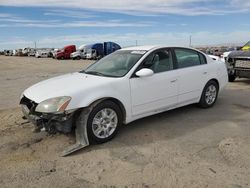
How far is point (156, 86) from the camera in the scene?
4930 millimetres

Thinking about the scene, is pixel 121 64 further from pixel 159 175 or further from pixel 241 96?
pixel 241 96

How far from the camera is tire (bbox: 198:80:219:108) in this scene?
6.05m

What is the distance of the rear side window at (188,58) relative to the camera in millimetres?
5573

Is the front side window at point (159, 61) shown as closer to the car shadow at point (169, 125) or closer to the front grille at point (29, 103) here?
the car shadow at point (169, 125)

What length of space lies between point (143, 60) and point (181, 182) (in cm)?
241

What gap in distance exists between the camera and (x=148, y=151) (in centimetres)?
402

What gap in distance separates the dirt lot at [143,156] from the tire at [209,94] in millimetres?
582

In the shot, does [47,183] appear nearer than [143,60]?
Yes

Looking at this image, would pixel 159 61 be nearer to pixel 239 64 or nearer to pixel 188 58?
pixel 188 58

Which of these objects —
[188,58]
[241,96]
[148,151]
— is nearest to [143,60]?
[188,58]

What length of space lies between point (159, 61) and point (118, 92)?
124cm

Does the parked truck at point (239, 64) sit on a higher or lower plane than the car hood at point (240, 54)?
lower

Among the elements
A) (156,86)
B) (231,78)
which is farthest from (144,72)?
(231,78)

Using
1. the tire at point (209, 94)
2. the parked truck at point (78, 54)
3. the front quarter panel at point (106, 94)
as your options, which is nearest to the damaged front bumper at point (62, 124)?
the front quarter panel at point (106, 94)
